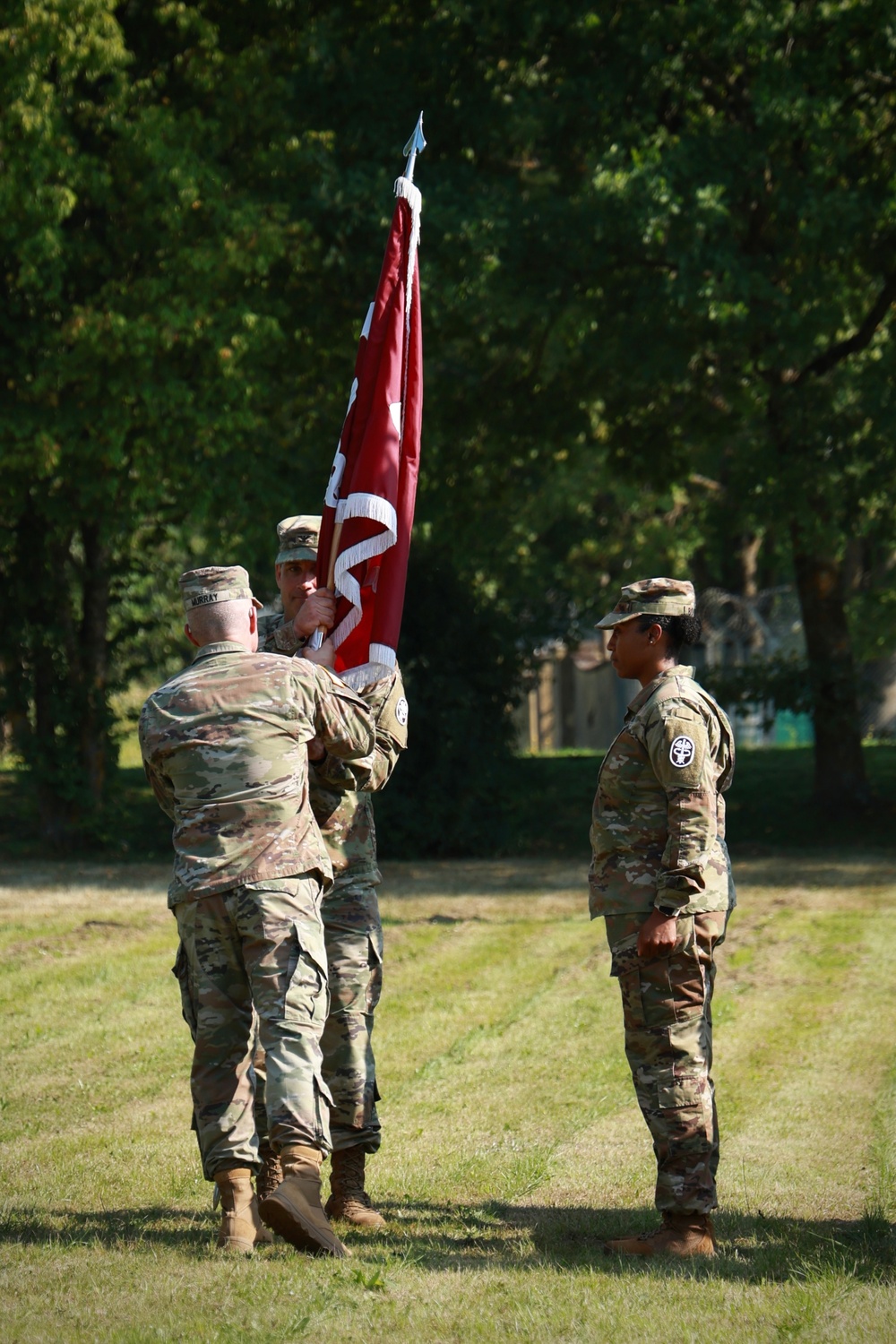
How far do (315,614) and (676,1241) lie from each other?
101 inches

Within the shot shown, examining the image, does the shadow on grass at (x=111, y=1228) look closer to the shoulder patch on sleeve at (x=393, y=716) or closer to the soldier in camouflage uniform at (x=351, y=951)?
the soldier in camouflage uniform at (x=351, y=951)

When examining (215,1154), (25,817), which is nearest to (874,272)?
(25,817)

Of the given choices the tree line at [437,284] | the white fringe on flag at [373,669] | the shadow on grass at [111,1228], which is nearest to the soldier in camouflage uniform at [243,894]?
the shadow on grass at [111,1228]

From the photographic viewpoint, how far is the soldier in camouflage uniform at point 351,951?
5.39 metres

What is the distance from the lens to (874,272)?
56.6 ft

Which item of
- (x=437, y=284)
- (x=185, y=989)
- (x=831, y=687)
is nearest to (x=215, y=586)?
(x=185, y=989)

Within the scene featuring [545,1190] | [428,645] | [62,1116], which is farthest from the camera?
[428,645]

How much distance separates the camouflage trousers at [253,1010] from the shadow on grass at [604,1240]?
1.90ft

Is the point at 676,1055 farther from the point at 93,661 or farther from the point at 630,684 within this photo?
the point at 630,684

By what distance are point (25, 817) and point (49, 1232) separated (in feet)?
48.7

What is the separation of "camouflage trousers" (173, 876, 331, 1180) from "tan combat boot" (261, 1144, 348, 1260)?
0.16ft

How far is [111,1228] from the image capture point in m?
5.26

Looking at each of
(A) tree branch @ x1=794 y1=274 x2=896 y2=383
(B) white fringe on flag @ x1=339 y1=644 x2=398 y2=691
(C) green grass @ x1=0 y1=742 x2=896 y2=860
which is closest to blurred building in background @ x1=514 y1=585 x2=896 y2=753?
(C) green grass @ x1=0 y1=742 x2=896 y2=860

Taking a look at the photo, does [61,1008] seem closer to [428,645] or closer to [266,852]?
[266,852]
